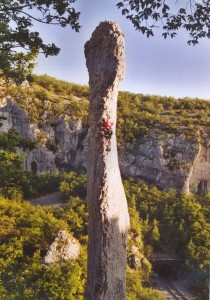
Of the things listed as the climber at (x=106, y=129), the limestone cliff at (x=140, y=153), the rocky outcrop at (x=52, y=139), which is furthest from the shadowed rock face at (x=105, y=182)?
the limestone cliff at (x=140, y=153)

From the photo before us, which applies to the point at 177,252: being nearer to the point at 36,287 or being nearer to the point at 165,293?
the point at 165,293

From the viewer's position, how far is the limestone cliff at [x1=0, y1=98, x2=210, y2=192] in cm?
2905

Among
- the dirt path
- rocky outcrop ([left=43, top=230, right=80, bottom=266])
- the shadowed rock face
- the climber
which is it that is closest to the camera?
the shadowed rock face

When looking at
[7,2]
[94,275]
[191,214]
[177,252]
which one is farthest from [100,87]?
[191,214]

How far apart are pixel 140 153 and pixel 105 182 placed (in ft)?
89.4

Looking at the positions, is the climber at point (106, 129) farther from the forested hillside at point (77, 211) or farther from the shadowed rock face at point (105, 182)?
the forested hillside at point (77, 211)

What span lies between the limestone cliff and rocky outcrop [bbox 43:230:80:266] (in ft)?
42.3

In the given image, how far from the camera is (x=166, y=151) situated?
103 ft

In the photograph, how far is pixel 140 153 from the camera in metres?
31.6

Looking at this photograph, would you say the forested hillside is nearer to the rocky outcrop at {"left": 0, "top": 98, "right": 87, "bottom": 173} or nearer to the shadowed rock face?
the rocky outcrop at {"left": 0, "top": 98, "right": 87, "bottom": 173}

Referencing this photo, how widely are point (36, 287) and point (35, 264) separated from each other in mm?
1447

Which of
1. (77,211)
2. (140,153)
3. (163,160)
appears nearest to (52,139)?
(140,153)

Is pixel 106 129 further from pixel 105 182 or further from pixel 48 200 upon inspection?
pixel 48 200

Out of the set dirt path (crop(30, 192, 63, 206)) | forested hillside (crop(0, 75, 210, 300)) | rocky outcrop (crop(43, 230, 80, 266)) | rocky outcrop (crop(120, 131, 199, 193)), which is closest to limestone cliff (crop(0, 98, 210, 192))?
rocky outcrop (crop(120, 131, 199, 193))
